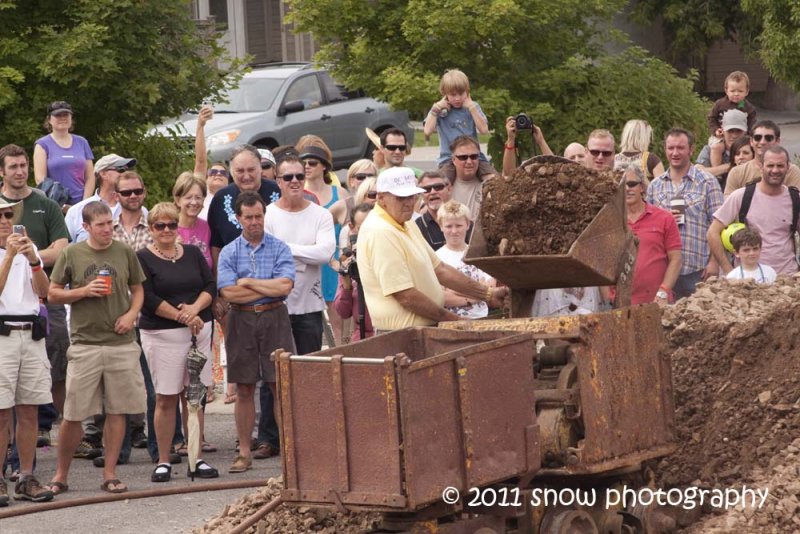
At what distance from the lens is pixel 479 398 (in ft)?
26.7

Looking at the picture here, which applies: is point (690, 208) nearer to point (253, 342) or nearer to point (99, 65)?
point (253, 342)

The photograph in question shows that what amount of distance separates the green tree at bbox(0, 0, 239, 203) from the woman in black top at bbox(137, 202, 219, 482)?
16.0ft

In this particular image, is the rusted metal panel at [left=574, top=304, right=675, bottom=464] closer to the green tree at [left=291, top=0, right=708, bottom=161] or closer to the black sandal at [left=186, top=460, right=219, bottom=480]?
the black sandal at [left=186, top=460, right=219, bottom=480]

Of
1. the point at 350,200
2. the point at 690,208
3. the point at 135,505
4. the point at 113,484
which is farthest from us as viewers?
the point at 350,200

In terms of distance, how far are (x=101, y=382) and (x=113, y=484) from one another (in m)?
0.78

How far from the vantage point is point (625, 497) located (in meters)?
9.38

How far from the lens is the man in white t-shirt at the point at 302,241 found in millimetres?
12422

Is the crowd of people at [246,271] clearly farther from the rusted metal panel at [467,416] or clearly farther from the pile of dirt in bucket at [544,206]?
the rusted metal panel at [467,416]

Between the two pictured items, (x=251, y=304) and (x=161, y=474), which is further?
(x=251, y=304)

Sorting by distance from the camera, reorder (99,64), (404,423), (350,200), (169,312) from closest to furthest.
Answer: (404,423), (169,312), (350,200), (99,64)

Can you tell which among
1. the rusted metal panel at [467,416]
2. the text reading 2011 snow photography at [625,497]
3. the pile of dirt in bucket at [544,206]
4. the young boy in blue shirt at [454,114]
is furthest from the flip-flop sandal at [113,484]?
the young boy in blue shirt at [454,114]

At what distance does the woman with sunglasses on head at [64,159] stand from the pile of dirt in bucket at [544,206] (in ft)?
19.7

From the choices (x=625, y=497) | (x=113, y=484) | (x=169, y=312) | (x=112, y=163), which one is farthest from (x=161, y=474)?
(x=625, y=497)

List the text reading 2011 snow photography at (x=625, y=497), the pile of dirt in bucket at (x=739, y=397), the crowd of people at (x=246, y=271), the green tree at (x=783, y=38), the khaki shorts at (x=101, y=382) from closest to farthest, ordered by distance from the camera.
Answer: the text reading 2011 snow photography at (x=625, y=497) < the pile of dirt in bucket at (x=739, y=397) < the crowd of people at (x=246, y=271) < the khaki shorts at (x=101, y=382) < the green tree at (x=783, y=38)
